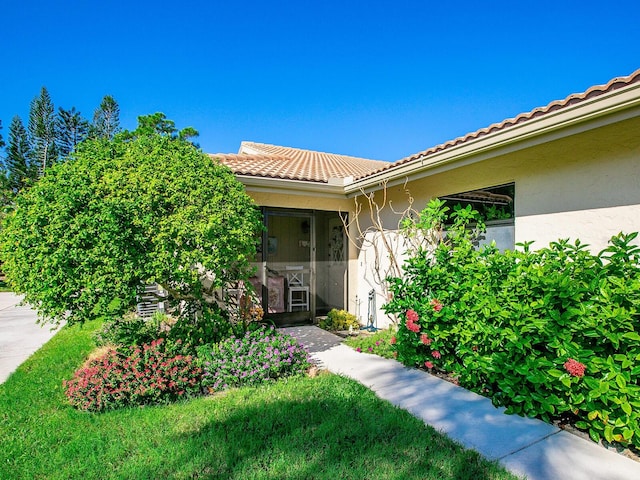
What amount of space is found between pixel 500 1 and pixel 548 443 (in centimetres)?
844

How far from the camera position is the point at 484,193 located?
6227 millimetres

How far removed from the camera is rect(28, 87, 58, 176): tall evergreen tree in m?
23.8

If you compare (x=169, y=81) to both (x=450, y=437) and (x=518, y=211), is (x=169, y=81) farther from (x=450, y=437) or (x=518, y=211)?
(x=450, y=437)

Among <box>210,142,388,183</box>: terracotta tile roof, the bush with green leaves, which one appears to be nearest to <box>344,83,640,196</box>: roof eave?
the bush with green leaves

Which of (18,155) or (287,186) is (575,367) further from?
(18,155)

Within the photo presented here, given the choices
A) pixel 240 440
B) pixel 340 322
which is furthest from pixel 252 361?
pixel 340 322

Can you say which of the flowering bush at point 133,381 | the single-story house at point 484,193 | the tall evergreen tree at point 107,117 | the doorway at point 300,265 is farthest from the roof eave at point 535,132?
the tall evergreen tree at point 107,117

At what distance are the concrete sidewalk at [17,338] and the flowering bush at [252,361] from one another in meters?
3.10

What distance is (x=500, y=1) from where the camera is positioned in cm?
764

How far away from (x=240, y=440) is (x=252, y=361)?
1604 millimetres

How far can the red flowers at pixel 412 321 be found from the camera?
16.5ft

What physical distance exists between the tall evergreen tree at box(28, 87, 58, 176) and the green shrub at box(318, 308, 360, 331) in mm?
24739

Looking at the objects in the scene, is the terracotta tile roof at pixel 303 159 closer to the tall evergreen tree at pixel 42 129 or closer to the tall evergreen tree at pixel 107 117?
the tall evergreen tree at pixel 107 117

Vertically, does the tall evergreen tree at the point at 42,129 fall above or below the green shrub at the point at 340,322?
above
